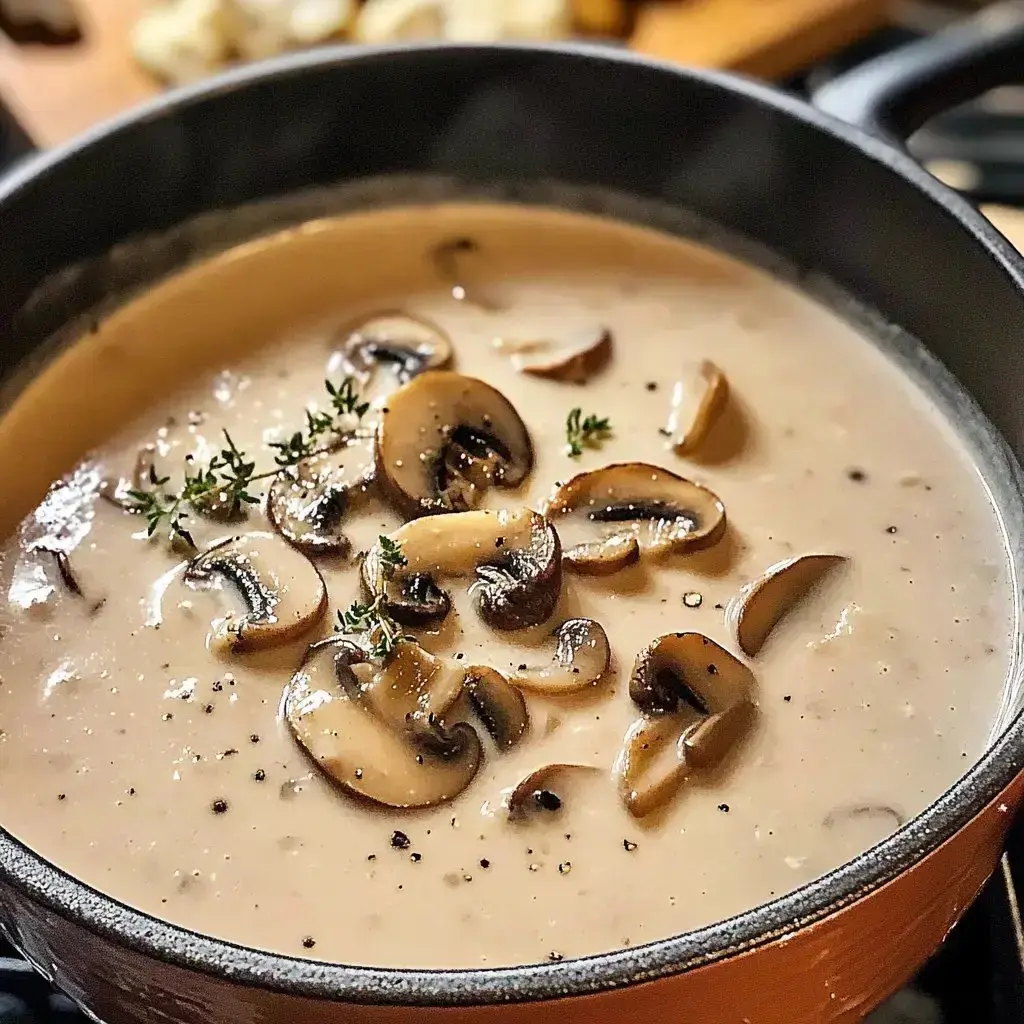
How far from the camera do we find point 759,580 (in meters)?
1.13

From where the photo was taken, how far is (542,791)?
98 centimetres

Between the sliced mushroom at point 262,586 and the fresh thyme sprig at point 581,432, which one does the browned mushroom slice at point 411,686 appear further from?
the fresh thyme sprig at point 581,432

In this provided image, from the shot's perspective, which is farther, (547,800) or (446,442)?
(446,442)

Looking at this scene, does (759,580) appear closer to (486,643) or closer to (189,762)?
(486,643)

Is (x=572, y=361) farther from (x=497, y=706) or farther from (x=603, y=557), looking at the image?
(x=497, y=706)

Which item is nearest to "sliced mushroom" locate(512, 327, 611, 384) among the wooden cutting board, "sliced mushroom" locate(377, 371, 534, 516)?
"sliced mushroom" locate(377, 371, 534, 516)

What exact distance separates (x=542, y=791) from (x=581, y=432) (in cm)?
40

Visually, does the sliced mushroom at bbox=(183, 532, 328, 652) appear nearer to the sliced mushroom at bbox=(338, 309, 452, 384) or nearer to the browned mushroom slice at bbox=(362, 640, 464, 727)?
the browned mushroom slice at bbox=(362, 640, 464, 727)

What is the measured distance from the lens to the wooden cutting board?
6.50 feet

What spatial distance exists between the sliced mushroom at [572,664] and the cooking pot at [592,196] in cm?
31

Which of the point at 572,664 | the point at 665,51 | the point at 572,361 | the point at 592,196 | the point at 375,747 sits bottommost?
the point at 375,747

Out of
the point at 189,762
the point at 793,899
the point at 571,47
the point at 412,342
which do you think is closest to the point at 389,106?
the point at 571,47

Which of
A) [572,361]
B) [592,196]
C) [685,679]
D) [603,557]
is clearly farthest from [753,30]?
[685,679]

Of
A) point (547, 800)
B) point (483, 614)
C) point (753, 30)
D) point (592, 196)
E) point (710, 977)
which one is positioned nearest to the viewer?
point (710, 977)
